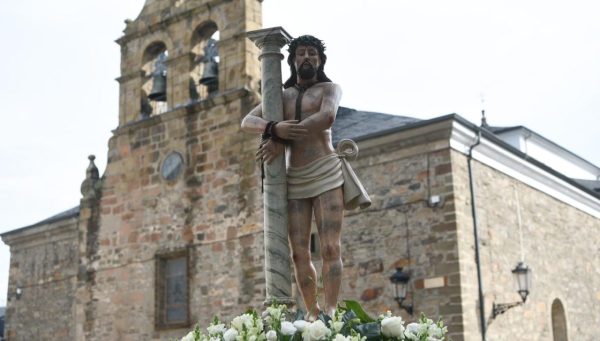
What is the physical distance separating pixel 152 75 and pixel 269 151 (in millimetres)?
11912

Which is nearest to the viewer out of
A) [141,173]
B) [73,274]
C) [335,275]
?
[335,275]

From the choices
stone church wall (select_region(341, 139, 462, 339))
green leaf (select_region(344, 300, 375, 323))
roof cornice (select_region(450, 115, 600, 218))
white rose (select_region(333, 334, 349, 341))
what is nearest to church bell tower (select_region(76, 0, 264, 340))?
stone church wall (select_region(341, 139, 462, 339))

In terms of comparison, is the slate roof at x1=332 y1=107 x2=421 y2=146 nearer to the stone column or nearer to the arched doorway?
the arched doorway

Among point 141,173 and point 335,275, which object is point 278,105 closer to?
point 335,275

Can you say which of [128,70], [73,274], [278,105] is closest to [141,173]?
[128,70]

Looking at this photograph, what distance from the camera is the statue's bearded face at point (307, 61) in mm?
5719

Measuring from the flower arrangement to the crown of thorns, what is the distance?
1.88 m

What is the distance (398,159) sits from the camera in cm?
1358

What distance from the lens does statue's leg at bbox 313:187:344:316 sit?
5340 mm

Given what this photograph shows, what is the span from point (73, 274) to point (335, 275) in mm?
16341

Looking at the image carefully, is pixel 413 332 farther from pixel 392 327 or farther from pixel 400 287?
pixel 400 287

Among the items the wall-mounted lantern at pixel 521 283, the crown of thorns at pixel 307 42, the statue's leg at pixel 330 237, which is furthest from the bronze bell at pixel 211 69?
the statue's leg at pixel 330 237

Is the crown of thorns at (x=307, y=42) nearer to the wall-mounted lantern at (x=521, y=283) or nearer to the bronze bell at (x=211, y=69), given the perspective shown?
the wall-mounted lantern at (x=521, y=283)

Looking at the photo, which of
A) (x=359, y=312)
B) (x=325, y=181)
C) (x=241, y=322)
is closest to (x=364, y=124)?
(x=325, y=181)
